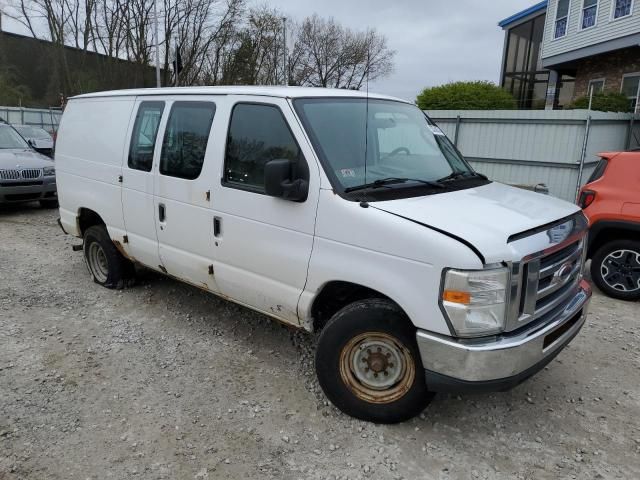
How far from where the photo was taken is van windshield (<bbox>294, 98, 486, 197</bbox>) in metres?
3.31

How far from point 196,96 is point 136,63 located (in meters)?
32.9

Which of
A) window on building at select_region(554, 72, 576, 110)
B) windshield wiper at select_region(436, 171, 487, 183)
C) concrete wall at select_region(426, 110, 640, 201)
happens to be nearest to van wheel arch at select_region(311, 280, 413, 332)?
windshield wiper at select_region(436, 171, 487, 183)

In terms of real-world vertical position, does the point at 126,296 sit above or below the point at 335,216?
below

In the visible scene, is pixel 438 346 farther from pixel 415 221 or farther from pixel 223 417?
pixel 223 417

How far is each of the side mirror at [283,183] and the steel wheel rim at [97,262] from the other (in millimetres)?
3079

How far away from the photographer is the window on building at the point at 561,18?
20312 millimetres

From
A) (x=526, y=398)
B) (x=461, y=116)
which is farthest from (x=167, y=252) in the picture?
(x=461, y=116)

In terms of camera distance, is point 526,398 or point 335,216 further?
point 526,398

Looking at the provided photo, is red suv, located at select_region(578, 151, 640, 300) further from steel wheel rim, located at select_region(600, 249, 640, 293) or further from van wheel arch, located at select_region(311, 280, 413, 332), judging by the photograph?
van wheel arch, located at select_region(311, 280, 413, 332)

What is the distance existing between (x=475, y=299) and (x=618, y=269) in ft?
12.7

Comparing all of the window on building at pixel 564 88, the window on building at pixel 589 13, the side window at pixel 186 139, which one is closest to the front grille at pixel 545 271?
the side window at pixel 186 139

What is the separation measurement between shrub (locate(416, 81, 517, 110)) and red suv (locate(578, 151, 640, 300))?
10128 millimetres

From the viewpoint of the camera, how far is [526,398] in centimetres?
362

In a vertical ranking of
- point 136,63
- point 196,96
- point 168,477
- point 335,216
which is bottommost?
point 168,477
